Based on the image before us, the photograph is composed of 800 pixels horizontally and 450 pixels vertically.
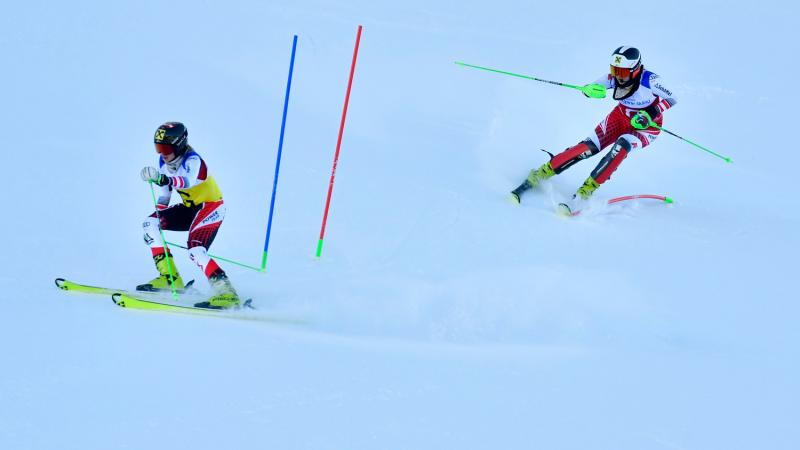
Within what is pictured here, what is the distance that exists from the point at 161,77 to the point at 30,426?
5.97 metres

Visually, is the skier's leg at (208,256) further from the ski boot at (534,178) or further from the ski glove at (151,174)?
the ski boot at (534,178)

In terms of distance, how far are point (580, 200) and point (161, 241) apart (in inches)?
163

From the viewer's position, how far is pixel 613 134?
748 cm

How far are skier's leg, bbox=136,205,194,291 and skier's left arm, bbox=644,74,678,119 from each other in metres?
4.50

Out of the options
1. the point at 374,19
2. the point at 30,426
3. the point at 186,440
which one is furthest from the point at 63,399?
the point at 374,19

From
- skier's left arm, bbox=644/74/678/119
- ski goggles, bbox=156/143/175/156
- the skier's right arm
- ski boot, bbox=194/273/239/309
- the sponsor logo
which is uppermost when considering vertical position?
skier's left arm, bbox=644/74/678/119

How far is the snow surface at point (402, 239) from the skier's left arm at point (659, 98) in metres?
1.05

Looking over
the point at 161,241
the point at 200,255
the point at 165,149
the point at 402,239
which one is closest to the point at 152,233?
the point at 161,241

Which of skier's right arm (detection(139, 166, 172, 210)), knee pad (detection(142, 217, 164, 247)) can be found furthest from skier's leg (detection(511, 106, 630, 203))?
knee pad (detection(142, 217, 164, 247))

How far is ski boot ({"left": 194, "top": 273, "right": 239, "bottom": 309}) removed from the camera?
5309 mm

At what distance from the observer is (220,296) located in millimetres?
5328

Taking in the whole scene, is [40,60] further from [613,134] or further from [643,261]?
[643,261]

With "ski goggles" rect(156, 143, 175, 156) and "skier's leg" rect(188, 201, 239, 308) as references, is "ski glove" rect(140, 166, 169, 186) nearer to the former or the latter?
"ski goggles" rect(156, 143, 175, 156)

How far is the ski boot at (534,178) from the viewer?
7.47 meters
